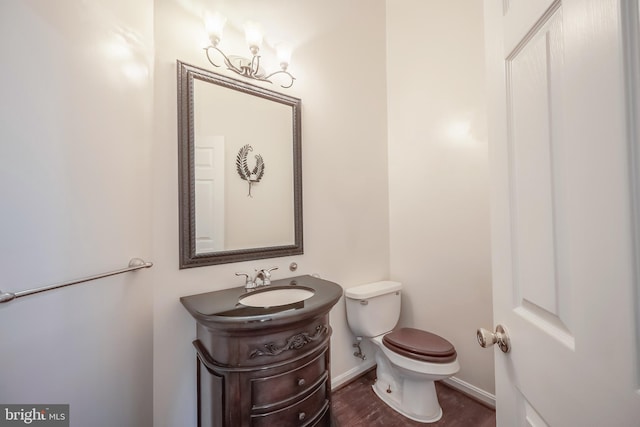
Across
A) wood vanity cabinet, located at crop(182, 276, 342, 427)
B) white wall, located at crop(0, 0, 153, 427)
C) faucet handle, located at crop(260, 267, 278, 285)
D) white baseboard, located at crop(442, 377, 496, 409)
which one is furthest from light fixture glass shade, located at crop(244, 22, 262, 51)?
white baseboard, located at crop(442, 377, 496, 409)

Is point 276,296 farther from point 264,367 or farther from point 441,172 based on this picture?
point 441,172

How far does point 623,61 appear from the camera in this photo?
0.35 m

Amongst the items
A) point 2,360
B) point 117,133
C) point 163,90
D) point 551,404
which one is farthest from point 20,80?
point 551,404

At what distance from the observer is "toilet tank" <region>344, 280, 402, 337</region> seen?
1.80 meters

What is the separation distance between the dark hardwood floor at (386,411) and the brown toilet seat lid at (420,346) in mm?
403

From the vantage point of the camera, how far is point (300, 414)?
108 centimetres

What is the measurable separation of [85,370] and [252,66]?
1.54m

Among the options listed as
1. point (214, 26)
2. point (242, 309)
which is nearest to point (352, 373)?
point (242, 309)

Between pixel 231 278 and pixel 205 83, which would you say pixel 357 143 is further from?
pixel 231 278

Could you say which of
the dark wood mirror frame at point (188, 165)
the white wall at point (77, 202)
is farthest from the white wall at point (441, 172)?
the white wall at point (77, 202)

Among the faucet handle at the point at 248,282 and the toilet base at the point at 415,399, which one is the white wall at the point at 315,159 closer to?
the faucet handle at the point at 248,282

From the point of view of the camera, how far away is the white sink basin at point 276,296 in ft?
4.31

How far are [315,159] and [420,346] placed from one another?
1.36 m

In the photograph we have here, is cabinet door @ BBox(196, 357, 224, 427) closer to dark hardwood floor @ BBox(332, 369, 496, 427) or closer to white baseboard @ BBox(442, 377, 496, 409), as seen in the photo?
dark hardwood floor @ BBox(332, 369, 496, 427)
